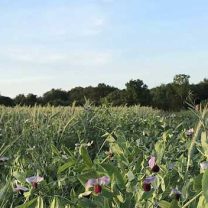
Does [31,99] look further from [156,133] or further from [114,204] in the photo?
[114,204]

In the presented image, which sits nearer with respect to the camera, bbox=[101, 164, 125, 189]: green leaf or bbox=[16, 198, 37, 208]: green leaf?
bbox=[16, 198, 37, 208]: green leaf

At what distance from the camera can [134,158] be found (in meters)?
2.26

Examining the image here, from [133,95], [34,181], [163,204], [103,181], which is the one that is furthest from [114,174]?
[133,95]

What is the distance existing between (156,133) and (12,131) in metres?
1.49

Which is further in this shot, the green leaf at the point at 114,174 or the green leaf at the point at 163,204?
the green leaf at the point at 114,174

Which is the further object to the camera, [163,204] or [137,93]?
[137,93]

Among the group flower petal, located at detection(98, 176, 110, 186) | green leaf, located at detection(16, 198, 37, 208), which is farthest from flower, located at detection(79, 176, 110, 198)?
green leaf, located at detection(16, 198, 37, 208)

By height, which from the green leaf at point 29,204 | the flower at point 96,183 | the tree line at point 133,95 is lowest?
the green leaf at point 29,204

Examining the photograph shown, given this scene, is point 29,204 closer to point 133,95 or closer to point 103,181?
point 103,181

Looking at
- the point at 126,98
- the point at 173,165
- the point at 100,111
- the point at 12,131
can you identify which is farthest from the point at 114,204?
the point at 126,98

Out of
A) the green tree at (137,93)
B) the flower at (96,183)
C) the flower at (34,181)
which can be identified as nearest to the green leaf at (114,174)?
the flower at (96,183)

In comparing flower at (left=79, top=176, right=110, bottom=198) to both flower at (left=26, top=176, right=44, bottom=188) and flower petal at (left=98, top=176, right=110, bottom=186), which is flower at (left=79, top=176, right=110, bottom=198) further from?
flower at (left=26, top=176, right=44, bottom=188)

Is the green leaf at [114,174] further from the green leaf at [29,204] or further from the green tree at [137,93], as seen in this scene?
the green tree at [137,93]

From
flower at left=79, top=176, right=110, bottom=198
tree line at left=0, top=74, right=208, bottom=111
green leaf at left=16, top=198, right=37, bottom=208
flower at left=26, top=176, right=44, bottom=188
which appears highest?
tree line at left=0, top=74, right=208, bottom=111
